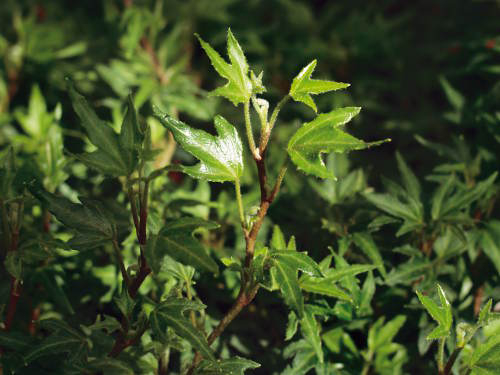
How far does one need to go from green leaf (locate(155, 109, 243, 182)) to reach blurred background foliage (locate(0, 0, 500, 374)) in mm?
188

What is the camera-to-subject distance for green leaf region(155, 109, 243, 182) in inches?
37.2

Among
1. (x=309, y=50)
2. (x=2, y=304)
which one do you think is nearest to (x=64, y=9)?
(x=309, y=50)

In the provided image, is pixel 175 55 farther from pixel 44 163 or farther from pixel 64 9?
pixel 44 163

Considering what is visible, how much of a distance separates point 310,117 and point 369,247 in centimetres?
94

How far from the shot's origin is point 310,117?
7.00 feet

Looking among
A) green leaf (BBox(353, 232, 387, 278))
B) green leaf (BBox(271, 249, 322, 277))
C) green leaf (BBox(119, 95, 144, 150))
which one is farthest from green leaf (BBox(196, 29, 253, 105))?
green leaf (BBox(353, 232, 387, 278))

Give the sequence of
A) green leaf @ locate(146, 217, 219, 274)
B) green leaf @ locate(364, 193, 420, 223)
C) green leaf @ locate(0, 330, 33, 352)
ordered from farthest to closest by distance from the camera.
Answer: green leaf @ locate(364, 193, 420, 223) < green leaf @ locate(0, 330, 33, 352) < green leaf @ locate(146, 217, 219, 274)

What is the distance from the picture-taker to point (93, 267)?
1405 millimetres

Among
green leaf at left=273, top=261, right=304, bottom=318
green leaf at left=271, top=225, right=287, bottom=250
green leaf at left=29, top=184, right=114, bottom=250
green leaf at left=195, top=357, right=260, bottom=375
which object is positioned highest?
green leaf at left=29, top=184, right=114, bottom=250

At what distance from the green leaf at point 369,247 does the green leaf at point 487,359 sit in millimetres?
308

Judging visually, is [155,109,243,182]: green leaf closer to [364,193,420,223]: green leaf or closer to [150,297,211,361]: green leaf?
[150,297,211,361]: green leaf

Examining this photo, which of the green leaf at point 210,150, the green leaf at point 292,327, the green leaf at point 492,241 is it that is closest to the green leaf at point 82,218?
the green leaf at point 210,150

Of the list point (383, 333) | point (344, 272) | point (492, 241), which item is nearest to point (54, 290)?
point (344, 272)

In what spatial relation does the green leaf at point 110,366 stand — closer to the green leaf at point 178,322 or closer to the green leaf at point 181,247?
the green leaf at point 178,322
